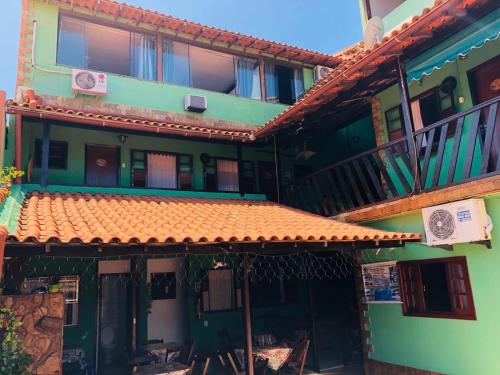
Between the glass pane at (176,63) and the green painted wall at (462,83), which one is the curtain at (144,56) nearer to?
the glass pane at (176,63)

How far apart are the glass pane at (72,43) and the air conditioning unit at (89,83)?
488 millimetres

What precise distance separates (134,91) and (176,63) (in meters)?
1.67

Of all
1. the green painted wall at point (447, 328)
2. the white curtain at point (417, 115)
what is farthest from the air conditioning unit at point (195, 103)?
the green painted wall at point (447, 328)

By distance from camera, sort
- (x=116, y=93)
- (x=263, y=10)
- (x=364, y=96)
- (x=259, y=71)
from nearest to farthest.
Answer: (x=364, y=96) → (x=116, y=93) → (x=259, y=71) → (x=263, y=10)

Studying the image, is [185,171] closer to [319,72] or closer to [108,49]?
[108,49]

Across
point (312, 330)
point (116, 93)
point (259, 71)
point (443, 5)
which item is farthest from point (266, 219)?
point (259, 71)

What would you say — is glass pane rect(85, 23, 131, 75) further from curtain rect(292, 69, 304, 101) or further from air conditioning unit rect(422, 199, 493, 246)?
air conditioning unit rect(422, 199, 493, 246)

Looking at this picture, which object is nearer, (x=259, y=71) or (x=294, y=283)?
(x=294, y=283)

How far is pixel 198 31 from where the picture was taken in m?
12.2

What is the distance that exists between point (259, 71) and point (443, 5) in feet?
25.6

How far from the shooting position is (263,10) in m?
15.0

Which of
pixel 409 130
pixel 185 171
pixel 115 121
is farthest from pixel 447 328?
pixel 115 121

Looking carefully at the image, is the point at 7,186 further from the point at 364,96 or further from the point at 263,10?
the point at 263,10

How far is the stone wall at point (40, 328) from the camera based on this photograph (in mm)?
5363
